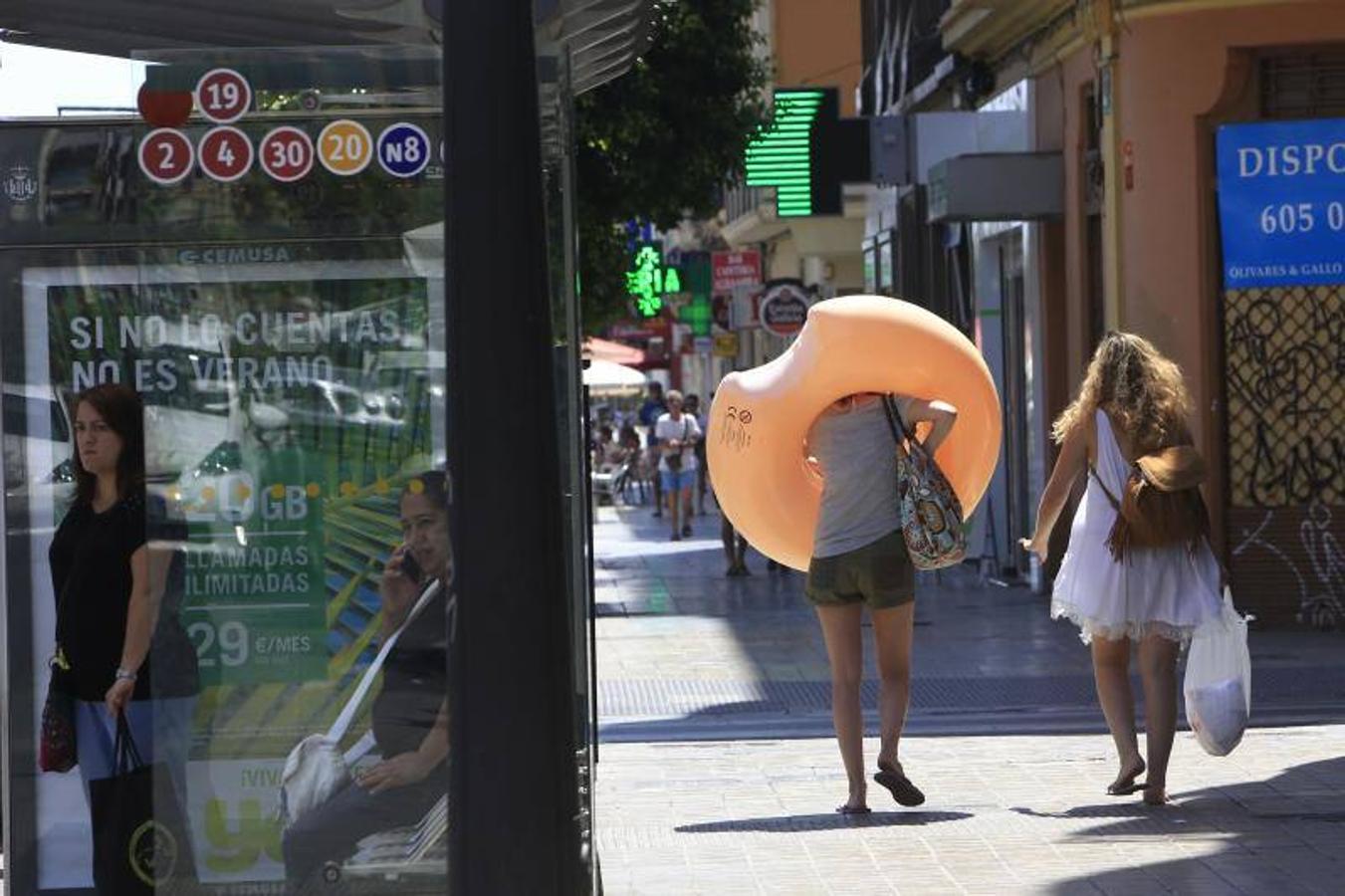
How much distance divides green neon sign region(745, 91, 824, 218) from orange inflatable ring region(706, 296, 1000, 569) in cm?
1553

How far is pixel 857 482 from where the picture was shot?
9.43 m

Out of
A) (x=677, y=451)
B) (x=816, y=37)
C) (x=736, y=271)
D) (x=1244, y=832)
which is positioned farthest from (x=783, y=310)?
(x=1244, y=832)

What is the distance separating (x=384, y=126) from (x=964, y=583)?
1674cm

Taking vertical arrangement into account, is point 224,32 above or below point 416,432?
above

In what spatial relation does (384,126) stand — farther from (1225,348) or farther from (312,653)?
(1225,348)

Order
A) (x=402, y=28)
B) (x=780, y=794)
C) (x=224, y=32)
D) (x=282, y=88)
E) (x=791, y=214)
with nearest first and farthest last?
(x=282, y=88) < (x=402, y=28) < (x=224, y=32) < (x=780, y=794) < (x=791, y=214)

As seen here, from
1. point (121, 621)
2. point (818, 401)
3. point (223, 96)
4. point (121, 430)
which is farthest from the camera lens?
point (818, 401)

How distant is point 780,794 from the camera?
402 inches

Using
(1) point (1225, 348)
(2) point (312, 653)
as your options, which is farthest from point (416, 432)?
(1) point (1225, 348)

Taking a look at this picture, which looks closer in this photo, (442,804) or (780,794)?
(442,804)

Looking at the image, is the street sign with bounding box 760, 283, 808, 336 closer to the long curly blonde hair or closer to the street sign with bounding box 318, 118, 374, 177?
the long curly blonde hair

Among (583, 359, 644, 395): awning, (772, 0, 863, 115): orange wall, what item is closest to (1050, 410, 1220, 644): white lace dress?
(772, 0, 863, 115): orange wall

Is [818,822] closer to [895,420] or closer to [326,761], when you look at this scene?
[895,420]

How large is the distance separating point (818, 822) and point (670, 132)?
14582 millimetres
